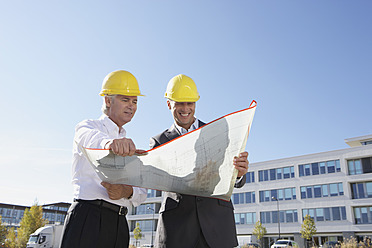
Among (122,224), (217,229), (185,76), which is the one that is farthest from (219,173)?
(185,76)

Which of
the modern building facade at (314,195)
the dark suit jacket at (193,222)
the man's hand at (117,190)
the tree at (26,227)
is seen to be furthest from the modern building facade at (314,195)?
the man's hand at (117,190)

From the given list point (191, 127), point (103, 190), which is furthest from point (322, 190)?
point (103, 190)

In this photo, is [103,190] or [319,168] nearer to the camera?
[103,190]

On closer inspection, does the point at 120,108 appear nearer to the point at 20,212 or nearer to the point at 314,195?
the point at 314,195

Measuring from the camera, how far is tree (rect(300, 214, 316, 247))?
1499 inches

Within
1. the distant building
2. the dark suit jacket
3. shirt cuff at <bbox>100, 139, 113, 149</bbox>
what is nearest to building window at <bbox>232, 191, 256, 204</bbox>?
the distant building

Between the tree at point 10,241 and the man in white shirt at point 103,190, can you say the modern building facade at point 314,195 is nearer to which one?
the tree at point 10,241

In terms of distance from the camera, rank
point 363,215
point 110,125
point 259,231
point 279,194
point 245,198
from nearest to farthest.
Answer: point 110,125
point 363,215
point 259,231
point 279,194
point 245,198

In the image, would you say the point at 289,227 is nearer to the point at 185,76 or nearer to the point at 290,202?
the point at 290,202

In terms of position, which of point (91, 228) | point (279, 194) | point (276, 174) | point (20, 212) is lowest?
point (91, 228)

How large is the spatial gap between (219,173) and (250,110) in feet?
1.53

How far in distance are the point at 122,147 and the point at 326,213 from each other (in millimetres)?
45303

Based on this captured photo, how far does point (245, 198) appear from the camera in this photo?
4900cm

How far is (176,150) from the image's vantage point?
1.96 meters
